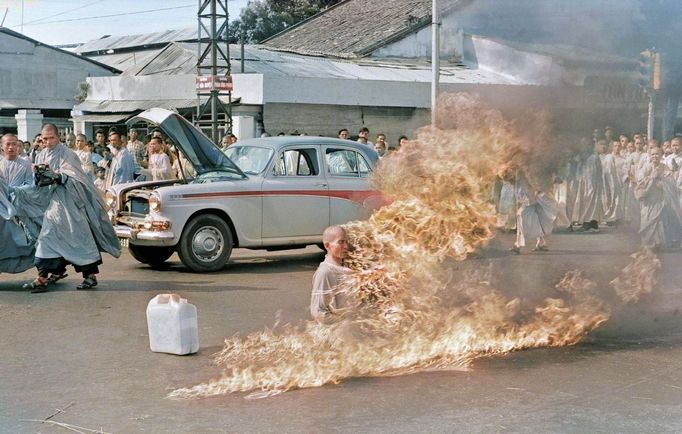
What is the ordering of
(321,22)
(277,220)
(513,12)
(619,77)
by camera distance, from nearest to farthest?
(513,12) < (619,77) < (277,220) < (321,22)

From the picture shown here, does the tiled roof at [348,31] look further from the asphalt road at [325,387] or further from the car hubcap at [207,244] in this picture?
the asphalt road at [325,387]

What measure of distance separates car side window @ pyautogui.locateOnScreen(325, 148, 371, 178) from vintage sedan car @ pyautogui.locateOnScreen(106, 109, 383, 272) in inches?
0.6

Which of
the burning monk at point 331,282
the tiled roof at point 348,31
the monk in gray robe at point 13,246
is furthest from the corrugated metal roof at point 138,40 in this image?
the burning monk at point 331,282

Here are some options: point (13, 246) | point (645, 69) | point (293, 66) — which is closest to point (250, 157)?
point (13, 246)

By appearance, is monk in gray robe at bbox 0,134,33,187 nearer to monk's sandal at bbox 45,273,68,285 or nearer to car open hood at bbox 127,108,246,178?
monk's sandal at bbox 45,273,68,285

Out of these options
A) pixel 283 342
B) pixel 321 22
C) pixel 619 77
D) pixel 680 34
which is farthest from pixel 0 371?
pixel 321 22

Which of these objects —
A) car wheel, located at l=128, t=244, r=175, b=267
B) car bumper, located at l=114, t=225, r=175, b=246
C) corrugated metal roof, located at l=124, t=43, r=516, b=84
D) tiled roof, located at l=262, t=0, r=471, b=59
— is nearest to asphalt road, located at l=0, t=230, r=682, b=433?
car bumper, located at l=114, t=225, r=175, b=246

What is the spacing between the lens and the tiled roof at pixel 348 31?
32.3 m

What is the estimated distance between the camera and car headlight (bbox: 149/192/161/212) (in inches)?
450

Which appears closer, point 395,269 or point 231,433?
point 231,433

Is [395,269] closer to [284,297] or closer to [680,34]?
[284,297]

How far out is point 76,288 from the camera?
10336mm

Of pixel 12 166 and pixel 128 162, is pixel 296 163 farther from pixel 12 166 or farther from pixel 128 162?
pixel 128 162

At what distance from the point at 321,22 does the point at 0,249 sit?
3153cm
